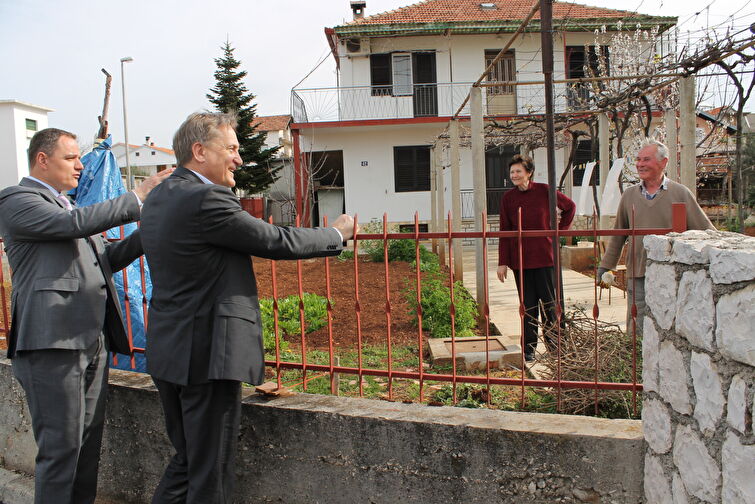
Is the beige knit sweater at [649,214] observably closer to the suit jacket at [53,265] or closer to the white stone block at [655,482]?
the white stone block at [655,482]

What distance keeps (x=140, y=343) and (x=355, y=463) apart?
170 centimetres

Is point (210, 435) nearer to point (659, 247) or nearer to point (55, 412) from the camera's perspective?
point (55, 412)

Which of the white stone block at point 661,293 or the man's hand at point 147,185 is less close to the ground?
the man's hand at point 147,185

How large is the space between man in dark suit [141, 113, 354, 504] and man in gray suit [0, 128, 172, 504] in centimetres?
45

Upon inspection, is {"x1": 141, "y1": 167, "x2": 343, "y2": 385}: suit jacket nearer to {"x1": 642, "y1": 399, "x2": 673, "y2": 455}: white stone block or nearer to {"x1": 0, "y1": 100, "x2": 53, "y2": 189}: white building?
{"x1": 642, "y1": 399, "x2": 673, "y2": 455}: white stone block

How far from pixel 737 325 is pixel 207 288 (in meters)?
1.74

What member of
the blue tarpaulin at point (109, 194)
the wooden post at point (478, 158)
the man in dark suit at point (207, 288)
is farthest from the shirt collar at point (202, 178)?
the wooden post at point (478, 158)

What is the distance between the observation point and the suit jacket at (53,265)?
95.3 inches

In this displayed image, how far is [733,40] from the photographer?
559 cm

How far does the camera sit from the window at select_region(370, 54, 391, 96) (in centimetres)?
2019

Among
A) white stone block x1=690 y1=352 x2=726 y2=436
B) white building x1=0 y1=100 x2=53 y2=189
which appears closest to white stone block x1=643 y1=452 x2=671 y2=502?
white stone block x1=690 y1=352 x2=726 y2=436

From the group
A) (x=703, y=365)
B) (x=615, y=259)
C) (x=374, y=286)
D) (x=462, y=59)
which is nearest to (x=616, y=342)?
(x=615, y=259)

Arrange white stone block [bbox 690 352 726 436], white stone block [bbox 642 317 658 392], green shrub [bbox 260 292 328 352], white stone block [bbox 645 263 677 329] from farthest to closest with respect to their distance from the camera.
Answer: green shrub [bbox 260 292 328 352] → white stone block [bbox 642 317 658 392] → white stone block [bbox 645 263 677 329] → white stone block [bbox 690 352 726 436]

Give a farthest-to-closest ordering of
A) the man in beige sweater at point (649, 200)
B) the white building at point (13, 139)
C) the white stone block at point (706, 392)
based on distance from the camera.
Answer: the white building at point (13, 139), the man in beige sweater at point (649, 200), the white stone block at point (706, 392)
